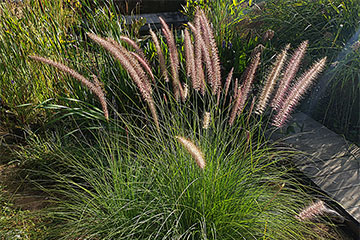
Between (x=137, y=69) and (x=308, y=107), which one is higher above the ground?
(x=137, y=69)

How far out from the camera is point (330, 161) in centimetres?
309

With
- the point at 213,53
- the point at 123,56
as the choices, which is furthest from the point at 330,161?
Result: the point at 123,56

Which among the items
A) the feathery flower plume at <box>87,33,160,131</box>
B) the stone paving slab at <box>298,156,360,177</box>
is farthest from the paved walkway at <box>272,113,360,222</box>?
the feathery flower plume at <box>87,33,160,131</box>

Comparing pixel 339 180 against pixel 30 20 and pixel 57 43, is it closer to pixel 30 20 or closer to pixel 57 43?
pixel 57 43

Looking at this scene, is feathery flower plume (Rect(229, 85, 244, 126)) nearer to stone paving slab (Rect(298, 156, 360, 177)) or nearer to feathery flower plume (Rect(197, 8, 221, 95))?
feathery flower plume (Rect(197, 8, 221, 95))

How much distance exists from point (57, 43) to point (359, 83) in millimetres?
2905

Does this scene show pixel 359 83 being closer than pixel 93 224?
No

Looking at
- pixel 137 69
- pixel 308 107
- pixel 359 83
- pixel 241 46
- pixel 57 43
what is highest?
pixel 137 69

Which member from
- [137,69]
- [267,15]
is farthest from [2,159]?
[267,15]

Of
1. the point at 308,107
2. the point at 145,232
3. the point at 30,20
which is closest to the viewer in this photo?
the point at 145,232

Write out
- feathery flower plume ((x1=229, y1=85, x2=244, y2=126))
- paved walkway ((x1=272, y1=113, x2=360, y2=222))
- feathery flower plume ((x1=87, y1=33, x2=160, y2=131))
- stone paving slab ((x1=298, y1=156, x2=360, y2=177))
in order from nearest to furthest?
feathery flower plume ((x1=87, y1=33, x2=160, y2=131)) → feathery flower plume ((x1=229, y1=85, x2=244, y2=126)) → paved walkway ((x1=272, y1=113, x2=360, y2=222)) → stone paving slab ((x1=298, y1=156, x2=360, y2=177))

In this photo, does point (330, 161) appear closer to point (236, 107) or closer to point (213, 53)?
point (236, 107)

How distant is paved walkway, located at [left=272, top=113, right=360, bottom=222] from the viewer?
2.73 meters

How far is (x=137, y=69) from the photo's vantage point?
78.7 inches
